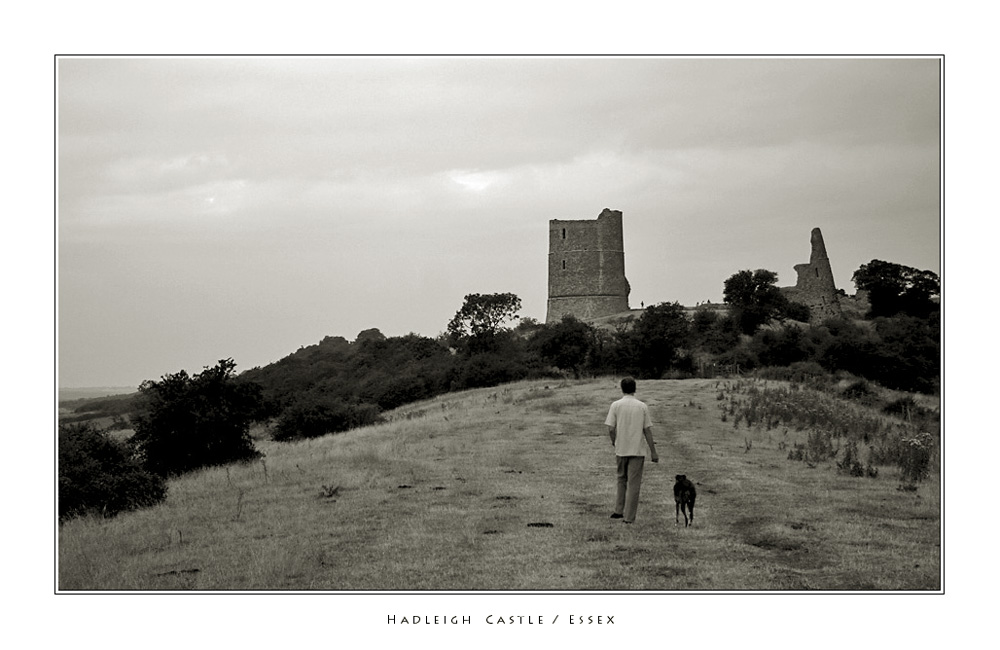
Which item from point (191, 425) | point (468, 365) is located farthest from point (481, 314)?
point (191, 425)

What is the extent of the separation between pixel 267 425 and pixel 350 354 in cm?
3445

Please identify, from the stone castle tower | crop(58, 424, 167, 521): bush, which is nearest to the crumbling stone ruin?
the stone castle tower

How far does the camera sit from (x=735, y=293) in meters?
64.0

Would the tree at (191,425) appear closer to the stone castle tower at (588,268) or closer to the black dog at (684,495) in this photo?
the black dog at (684,495)

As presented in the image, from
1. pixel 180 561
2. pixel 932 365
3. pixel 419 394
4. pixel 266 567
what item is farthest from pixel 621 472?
pixel 419 394

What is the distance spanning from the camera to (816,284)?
67.0 metres

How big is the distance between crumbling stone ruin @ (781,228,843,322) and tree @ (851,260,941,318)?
8.75 ft

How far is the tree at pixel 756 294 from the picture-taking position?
59.0m

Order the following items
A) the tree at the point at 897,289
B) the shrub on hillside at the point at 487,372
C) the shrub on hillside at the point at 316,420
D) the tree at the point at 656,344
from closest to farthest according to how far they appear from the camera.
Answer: the shrub on hillside at the point at 316,420, the tree at the point at 656,344, the shrub on hillside at the point at 487,372, the tree at the point at 897,289

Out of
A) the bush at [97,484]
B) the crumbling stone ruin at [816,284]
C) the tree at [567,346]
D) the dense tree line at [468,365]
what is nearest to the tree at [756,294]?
the dense tree line at [468,365]

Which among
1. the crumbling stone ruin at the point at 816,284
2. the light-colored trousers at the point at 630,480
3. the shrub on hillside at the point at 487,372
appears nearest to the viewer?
the light-colored trousers at the point at 630,480

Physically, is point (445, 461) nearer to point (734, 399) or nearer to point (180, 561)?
point (180, 561)

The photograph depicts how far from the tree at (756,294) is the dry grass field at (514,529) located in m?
40.0

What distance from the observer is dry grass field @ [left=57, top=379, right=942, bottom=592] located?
9508 millimetres
